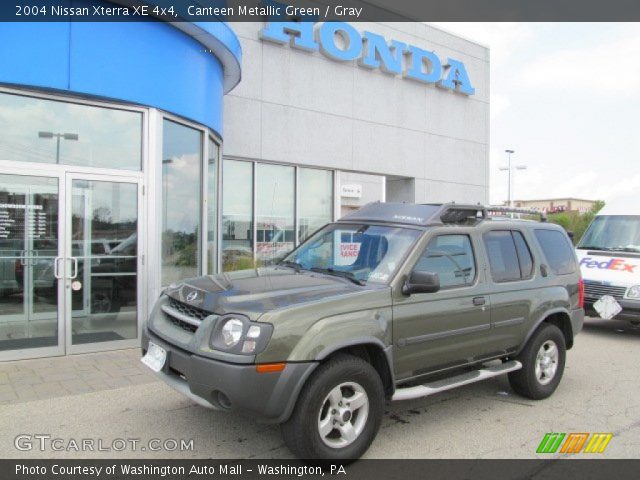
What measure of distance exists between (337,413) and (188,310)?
1.41 meters

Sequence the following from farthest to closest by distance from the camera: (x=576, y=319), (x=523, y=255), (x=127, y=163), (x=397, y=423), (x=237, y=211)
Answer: (x=237, y=211) < (x=127, y=163) < (x=576, y=319) < (x=523, y=255) < (x=397, y=423)

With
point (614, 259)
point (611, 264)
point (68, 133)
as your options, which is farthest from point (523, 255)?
point (68, 133)

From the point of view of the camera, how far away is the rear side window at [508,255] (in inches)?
211

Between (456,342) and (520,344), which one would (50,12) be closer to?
(456,342)

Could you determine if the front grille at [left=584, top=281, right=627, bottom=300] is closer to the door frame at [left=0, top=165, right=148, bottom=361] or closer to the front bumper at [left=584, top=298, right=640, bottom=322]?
the front bumper at [left=584, top=298, right=640, bottom=322]

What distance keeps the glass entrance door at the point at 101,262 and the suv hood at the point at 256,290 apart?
2.94 m

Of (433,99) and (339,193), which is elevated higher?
(433,99)

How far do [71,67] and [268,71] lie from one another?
617cm

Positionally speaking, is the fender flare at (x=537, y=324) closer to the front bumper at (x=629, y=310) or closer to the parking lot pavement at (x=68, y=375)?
the front bumper at (x=629, y=310)

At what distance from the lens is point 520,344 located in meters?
5.46

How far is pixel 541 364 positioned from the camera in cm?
577

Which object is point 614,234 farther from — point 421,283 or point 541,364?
point 421,283

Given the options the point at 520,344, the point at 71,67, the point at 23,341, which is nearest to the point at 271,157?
the point at 71,67

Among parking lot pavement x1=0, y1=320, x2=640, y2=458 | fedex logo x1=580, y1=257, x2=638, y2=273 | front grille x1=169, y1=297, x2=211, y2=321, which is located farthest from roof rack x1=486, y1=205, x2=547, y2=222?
fedex logo x1=580, y1=257, x2=638, y2=273
